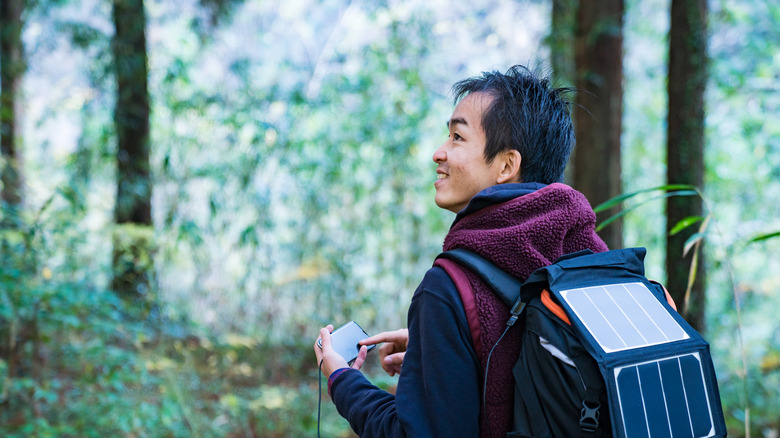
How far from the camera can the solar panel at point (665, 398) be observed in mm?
1021

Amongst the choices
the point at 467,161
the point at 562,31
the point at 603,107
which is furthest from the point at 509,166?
the point at 562,31

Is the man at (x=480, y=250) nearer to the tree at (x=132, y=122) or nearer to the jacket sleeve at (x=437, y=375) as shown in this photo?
the jacket sleeve at (x=437, y=375)

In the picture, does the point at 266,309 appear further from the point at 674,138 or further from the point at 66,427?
the point at 674,138

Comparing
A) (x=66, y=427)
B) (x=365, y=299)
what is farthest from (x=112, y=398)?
(x=365, y=299)

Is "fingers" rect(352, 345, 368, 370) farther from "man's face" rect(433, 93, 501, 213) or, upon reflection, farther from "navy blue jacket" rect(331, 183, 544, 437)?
"man's face" rect(433, 93, 501, 213)

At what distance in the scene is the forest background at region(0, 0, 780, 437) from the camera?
4.18 m

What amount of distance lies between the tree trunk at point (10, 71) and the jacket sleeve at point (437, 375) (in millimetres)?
6069

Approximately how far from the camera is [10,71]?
251 inches

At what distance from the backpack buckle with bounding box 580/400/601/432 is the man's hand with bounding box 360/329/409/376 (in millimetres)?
557

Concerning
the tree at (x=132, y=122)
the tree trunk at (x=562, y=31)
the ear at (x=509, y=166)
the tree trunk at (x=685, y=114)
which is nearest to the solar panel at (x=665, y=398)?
the ear at (x=509, y=166)

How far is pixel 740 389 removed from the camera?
5742mm

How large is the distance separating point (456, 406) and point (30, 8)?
695 centimetres

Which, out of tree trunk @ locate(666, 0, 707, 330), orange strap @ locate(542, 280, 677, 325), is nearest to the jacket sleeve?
orange strap @ locate(542, 280, 677, 325)

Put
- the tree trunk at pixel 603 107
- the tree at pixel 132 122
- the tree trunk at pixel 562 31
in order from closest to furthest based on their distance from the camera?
the tree trunk at pixel 603 107
the tree trunk at pixel 562 31
the tree at pixel 132 122
